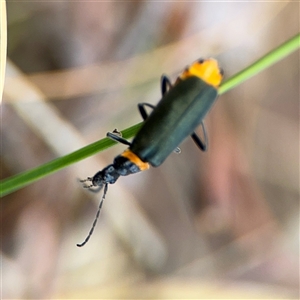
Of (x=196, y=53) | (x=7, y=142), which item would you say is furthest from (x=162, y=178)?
(x=7, y=142)

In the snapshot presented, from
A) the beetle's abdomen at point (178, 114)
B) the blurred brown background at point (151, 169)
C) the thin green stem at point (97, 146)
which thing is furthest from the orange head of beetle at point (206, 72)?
the blurred brown background at point (151, 169)

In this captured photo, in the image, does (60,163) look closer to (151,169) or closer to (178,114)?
(178,114)

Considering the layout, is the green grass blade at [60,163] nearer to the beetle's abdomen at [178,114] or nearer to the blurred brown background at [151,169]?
the beetle's abdomen at [178,114]

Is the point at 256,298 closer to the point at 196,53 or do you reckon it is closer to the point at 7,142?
the point at 196,53

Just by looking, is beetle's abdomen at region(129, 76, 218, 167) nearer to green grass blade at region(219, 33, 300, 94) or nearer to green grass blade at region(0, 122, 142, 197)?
green grass blade at region(0, 122, 142, 197)

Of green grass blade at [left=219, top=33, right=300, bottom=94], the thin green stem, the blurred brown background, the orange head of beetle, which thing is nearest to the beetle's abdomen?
the orange head of beetle

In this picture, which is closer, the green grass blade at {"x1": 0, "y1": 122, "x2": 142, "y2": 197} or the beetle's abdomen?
the green grass blade at {"x1": 0, "y1": 122, "x2": 142, "y2": 197}
